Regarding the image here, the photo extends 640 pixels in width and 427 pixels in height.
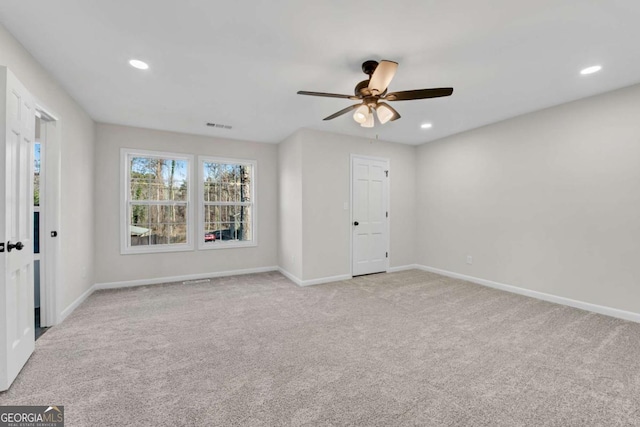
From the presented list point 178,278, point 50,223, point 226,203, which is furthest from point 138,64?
point 178,278

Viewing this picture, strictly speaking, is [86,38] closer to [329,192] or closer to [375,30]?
[375,30]

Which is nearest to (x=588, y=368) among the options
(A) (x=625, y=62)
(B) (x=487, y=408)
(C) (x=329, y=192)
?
(B) (x=487, y=408)

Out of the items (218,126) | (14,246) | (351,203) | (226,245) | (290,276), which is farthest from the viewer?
(226,245)

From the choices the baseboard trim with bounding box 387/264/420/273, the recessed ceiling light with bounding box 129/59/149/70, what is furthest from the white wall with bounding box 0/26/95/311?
the baseboard trim with bounding box 387/264/420/273

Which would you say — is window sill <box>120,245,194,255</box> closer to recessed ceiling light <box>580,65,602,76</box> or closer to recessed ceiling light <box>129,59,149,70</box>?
recessed ceiling light <box>129,59,149,70</box>

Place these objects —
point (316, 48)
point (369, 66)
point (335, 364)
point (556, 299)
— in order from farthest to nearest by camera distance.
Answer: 1. point (556, 299)
2. point (369, 66)
3. point (316, 48)
4. point (335, 364)

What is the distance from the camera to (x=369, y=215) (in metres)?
5.15

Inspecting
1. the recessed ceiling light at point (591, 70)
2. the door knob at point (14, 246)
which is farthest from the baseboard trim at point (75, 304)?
the recessed ceiling light at point (591, 70)

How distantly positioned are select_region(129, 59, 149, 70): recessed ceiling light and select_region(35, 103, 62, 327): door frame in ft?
3.70

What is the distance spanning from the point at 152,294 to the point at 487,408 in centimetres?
413

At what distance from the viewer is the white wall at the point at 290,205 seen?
178 inches

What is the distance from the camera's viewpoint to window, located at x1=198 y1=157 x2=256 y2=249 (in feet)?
16.1

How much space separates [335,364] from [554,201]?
11.7 ft

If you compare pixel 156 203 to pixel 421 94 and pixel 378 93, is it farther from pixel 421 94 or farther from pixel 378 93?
pixel 421 94
